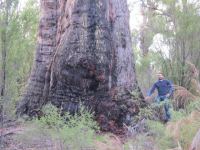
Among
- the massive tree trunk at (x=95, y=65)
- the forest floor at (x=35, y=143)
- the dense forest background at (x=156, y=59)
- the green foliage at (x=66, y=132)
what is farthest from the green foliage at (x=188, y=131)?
the massive tree trunk at (x=95, y=65)

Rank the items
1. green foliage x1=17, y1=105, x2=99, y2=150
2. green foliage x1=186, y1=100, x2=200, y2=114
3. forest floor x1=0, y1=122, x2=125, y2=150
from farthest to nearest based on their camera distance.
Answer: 1. forest floor x1=0, y1=122, x2=125, y2=150
2. green foliage x1=17, y1=105, x2=99, y2=150
3. green foliage x1=186, y1=100, x2=200, y2=114

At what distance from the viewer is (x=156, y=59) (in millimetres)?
16969

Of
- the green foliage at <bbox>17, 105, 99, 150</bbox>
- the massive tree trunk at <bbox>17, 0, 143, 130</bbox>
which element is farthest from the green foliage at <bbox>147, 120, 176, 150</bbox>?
the massive tree trunk at <bbox>17, 0, 143, 130</bbox>

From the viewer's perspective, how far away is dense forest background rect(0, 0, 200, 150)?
5684 mm

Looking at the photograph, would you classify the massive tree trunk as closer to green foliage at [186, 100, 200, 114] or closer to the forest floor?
the forest floor

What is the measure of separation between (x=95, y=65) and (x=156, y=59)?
7432 millimetres

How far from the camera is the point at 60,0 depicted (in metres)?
11.3

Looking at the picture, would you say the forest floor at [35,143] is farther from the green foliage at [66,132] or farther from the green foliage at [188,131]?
the green foliage at [188,131]

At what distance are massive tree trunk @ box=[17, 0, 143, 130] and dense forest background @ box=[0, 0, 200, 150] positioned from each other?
0.91 metres

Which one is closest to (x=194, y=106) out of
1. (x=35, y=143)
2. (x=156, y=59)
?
(x=35, y=143)

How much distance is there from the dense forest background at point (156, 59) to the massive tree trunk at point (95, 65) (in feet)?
2.97

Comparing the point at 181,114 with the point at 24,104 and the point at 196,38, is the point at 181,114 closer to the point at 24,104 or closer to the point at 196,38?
the point at 24,104

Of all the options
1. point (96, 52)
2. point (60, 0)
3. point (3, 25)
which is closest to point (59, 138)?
point (3, 25)

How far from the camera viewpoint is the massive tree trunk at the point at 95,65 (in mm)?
9906
